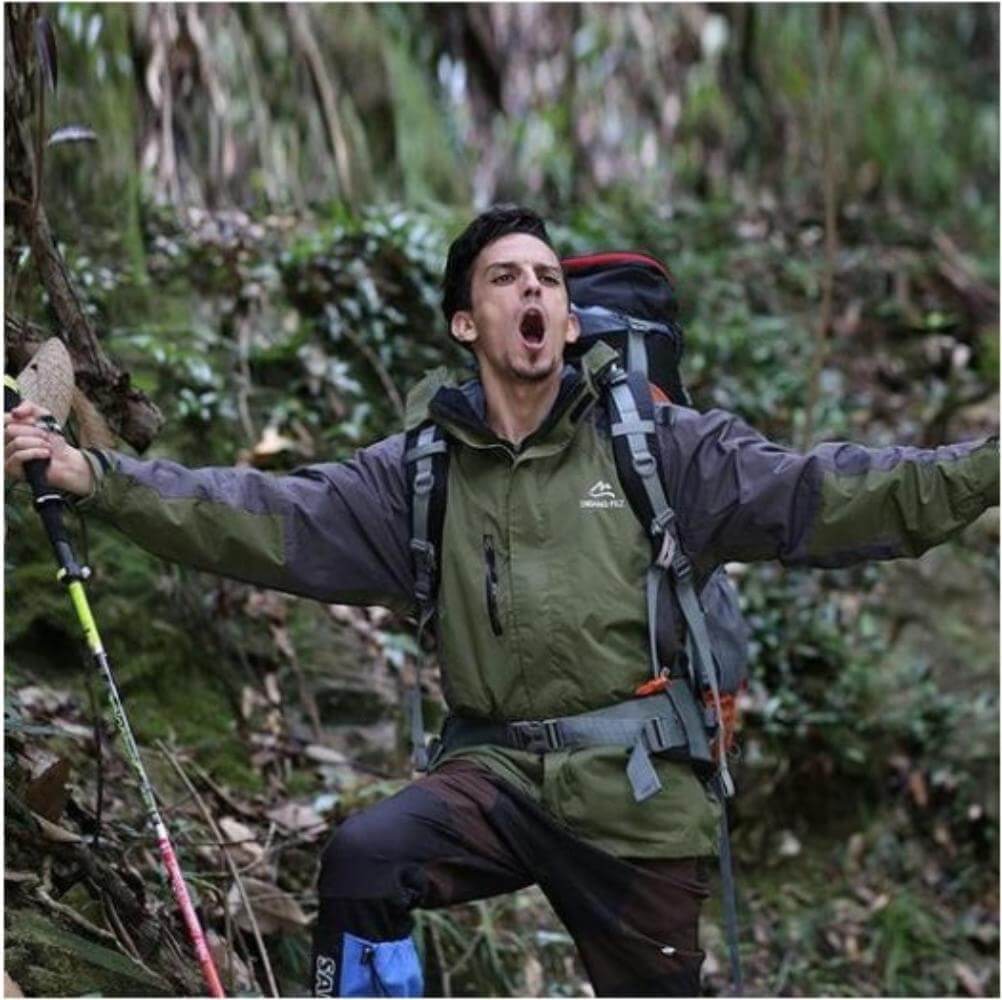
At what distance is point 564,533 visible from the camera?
3619 mm

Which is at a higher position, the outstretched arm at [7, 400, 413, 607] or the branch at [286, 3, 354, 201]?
the branch at [286, 3, 354, 201]

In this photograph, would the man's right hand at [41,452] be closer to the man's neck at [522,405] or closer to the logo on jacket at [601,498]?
the man's neck at [522,405]

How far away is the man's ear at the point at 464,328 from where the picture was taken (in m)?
4.00

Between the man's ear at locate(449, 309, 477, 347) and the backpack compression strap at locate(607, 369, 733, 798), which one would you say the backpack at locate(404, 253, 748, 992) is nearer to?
the backpack compression strap at locate(607, 369, 733, 798)

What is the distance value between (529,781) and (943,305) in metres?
7.90

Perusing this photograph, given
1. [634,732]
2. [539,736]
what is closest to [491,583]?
[539,736]

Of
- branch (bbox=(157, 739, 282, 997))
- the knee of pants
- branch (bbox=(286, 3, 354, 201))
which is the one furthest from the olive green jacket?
branch (bbox=(286, 3, 354, 201))

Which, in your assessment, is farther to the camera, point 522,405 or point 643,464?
point 522,405

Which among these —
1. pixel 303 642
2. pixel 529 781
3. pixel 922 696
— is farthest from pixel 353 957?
pixel 922 696

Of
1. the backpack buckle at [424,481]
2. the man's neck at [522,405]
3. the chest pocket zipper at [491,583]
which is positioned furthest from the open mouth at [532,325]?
the chest pocket zipper at [491,583]

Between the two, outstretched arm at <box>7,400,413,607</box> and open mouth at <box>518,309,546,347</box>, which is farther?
open mouth at <box>518,309,546,347</box>

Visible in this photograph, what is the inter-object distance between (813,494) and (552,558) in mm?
653

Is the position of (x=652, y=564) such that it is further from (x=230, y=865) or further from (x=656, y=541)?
(x=230, y=865)

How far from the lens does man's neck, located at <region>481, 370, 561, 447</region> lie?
151 inches
